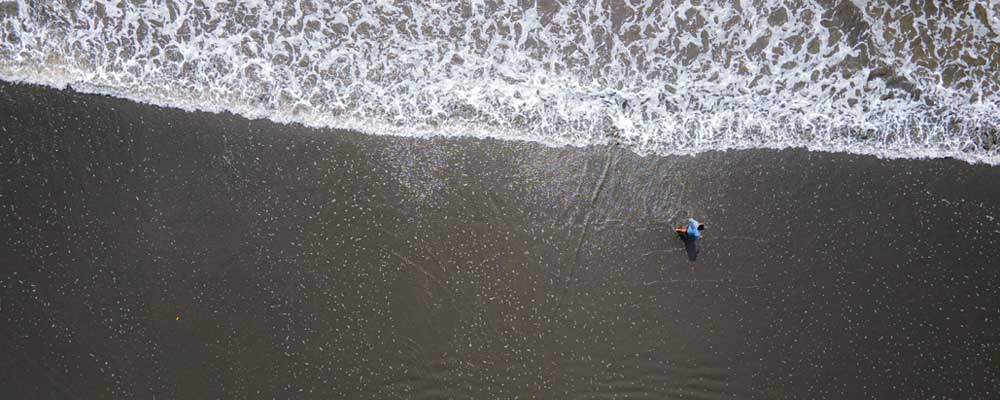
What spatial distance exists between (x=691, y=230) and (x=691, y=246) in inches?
8.2

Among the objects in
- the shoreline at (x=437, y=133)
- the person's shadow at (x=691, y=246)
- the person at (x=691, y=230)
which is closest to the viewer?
the person at (x=691, y=230)

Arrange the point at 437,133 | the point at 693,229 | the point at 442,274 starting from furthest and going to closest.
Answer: the point at 437,133
the point at 442,274
the point at 693,229

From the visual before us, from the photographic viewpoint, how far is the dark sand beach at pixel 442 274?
4.79 m

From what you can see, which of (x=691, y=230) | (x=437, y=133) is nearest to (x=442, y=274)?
(x=437, y=133)

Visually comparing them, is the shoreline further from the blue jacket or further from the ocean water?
the blue jacket

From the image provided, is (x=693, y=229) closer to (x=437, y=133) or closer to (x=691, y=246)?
(x=691, y=246)

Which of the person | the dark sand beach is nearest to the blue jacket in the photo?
the person

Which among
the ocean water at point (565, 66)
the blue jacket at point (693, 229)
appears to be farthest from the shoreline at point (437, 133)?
the blue jacket at point (693, 229)

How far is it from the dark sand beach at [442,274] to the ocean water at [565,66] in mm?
368

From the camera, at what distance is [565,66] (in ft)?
17.1

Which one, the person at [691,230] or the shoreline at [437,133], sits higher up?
the shoreline at [437,133]

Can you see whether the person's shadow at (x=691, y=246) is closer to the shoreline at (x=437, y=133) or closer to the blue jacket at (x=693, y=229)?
the blue jacket at (x=693, y=229)

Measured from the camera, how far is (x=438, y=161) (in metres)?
4.94

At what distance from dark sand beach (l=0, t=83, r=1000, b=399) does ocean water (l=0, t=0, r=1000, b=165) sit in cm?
37
